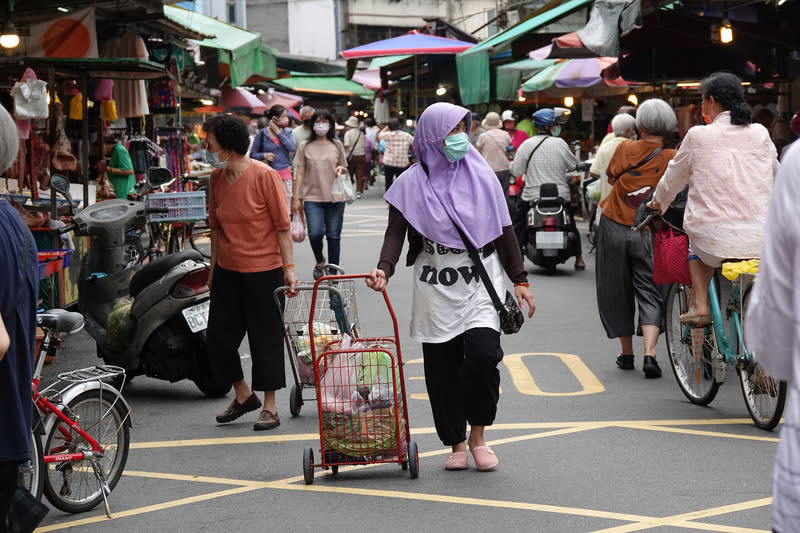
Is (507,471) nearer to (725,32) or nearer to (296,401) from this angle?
(296,401)

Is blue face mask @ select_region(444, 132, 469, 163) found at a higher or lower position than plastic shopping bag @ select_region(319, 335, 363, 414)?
higher

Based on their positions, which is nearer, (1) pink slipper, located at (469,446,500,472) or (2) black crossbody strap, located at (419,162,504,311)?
(2) black crossbody strap, located at (419,162,504,311)

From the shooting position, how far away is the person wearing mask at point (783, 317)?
239 centimetres

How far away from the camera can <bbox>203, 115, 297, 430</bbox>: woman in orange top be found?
661cm

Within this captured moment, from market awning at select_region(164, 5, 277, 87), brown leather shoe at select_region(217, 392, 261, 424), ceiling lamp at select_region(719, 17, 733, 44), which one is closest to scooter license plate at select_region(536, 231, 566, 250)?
ceiling lamp at select_region(719, 17, 733, 44)

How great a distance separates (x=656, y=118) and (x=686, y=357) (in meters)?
1.75

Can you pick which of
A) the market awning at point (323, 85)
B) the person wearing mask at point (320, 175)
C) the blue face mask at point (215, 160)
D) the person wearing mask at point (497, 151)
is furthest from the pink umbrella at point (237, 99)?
the blue face mask at point (215, 160)

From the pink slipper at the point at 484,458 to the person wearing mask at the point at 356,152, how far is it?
2209 cm

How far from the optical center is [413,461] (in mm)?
5512

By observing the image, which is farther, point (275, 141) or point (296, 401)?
point (275, 141)

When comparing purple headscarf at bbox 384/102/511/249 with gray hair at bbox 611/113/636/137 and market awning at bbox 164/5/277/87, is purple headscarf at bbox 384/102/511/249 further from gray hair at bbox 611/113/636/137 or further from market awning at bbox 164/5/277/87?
market awning at bbox 164/5/277/87

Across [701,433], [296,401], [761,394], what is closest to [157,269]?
[296,401]

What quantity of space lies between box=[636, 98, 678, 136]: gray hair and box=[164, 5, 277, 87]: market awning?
31.6 feet

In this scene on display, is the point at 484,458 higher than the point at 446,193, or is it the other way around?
the point at 446,193
